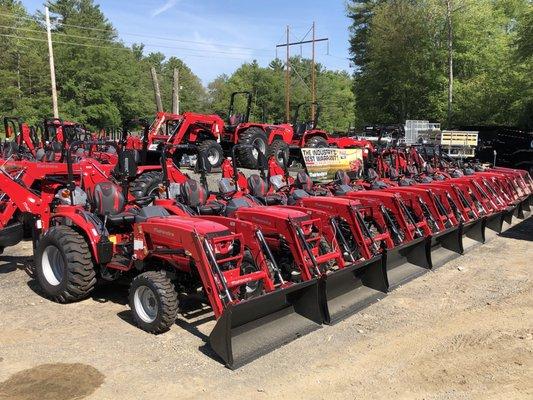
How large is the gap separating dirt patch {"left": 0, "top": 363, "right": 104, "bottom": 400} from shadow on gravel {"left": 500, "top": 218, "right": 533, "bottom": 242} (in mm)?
7785

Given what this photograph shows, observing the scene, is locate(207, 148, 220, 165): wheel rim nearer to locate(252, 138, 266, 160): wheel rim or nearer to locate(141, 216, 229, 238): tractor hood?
locate(252, 138, 266, 160): wheel rim

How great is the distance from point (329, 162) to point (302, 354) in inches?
361

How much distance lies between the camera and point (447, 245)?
7.86 metres

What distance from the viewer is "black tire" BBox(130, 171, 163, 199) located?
8.88m

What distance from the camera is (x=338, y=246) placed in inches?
240

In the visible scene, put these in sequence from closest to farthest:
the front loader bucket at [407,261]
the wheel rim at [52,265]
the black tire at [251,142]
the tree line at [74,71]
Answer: the wheel rim at [52,265] → the front loader bucket at [407,261] → the black tire at [251,142] → the tree line at [74,71]

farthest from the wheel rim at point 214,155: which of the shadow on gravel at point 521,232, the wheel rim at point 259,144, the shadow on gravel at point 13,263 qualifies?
the shadow on gravel at point 521,232

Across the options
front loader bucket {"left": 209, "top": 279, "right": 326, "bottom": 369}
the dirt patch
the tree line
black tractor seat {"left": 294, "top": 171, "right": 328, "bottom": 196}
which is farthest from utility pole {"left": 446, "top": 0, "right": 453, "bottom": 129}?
the dirt patch

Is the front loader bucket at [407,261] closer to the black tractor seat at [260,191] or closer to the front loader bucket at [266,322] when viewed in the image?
the front loader bucket at [266,322]

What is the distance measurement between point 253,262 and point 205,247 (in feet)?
2.72

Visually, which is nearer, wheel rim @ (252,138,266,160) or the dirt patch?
the dirt patch

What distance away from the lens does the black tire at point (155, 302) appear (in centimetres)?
468

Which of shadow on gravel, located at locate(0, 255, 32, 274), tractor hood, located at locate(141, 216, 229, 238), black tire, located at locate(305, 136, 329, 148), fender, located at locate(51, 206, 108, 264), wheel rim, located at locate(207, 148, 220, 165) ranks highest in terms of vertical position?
black tire, located at locate(305, 136, 329, 148)

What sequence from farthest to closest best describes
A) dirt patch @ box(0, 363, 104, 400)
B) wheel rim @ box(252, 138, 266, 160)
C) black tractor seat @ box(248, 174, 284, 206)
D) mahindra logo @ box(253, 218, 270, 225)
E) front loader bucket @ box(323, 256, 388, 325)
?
wheel rim @ box(252, 138, 266, 160)
black tractor seat @ box(248, 174, 284, 206)
mahindra logo @ box(253, 218, 270, 225)
front loader bucket @ box(323, 256, 388, 325)
dirt patch @ box(0, 363, 104, 400)
